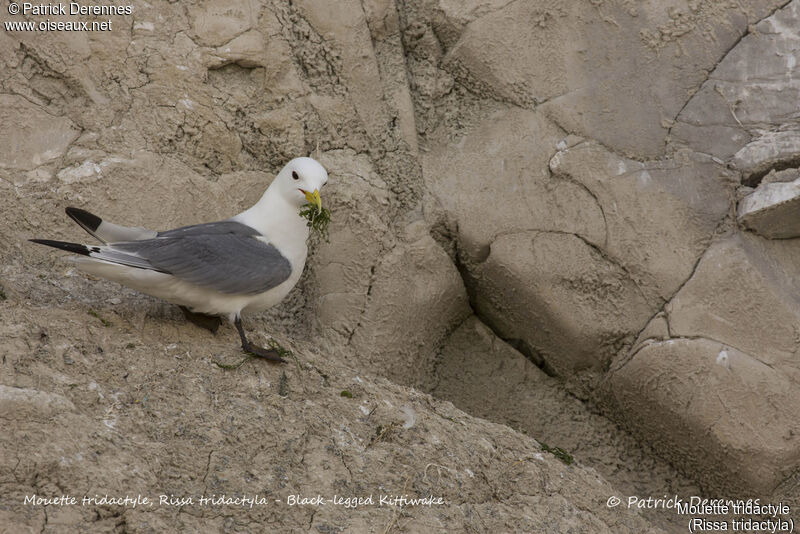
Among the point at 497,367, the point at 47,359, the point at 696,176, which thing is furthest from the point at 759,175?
the point at 47,359

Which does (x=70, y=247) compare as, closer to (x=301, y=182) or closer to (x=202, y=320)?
(x=202, y=320)

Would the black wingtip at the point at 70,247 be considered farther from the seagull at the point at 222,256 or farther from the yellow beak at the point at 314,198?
the yellow beak at the point at 314,198

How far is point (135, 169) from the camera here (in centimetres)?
381

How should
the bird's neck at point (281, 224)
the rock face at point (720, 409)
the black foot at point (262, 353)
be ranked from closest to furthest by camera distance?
the black foot at point (262, 353) → the bird's neck at point (281, 224) → the rock face at point (720, 409)

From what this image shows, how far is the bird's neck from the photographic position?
3.45 m

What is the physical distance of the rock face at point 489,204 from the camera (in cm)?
352

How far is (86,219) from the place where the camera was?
3164 mm

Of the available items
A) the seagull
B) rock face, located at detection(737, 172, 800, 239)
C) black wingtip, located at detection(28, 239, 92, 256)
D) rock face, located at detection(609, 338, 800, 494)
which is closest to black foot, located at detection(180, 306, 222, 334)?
the seagull

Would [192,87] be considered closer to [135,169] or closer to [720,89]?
[135,169]
